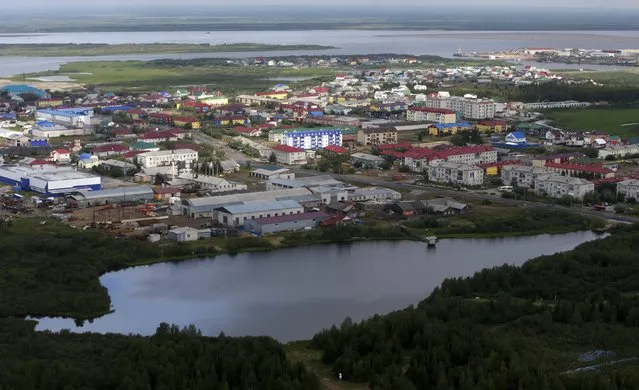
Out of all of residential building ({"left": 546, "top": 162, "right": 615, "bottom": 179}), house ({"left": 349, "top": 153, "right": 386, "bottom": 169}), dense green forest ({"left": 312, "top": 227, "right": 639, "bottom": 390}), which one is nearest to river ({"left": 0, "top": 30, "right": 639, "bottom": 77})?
house ({"left": 349, "top": 153, "right": 386, "bottom": 169})

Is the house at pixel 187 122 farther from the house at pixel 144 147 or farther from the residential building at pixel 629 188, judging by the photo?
the residential building at pixel 629 188

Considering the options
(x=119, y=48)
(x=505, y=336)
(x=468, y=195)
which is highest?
(x=119, y=48)

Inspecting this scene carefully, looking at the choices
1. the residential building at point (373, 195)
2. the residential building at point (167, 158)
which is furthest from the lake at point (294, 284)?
the residential building at point (167, 158)

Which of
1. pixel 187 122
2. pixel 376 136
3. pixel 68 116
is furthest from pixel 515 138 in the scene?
pixel 68 116

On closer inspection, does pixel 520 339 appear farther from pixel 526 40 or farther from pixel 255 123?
pixel 526 40

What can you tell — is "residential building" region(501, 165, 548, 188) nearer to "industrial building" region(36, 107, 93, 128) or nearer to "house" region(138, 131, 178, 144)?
"house" region(138, 131, 178, 144)

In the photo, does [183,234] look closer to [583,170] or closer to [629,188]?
[629,188]

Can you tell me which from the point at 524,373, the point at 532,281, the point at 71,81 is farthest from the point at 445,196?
the point at 71,81

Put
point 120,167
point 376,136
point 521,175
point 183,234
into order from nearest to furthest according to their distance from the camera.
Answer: point 183,234 < point 521,175 < point 120,167 < point 376,136
